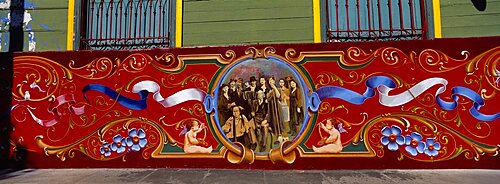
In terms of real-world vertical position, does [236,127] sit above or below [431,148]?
above

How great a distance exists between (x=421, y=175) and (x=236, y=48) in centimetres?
308

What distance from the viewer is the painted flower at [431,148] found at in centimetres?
424

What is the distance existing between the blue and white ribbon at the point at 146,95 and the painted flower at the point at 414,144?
3026mm

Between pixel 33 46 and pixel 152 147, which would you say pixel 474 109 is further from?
pixel 33 46

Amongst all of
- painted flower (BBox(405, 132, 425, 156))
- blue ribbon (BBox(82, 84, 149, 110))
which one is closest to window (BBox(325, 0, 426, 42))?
painted flower (BBox(405, 132, 425, 156))

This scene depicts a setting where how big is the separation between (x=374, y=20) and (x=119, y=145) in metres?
4.50

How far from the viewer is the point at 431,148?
13.9 ft

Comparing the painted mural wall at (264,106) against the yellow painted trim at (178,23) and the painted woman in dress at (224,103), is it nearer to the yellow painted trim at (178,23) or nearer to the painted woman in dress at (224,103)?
the painted woman in dress at (224,103)

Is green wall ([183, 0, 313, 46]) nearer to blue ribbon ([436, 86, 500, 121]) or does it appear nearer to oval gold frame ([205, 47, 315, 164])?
oval gold frame ([205, 47, 315, 164])

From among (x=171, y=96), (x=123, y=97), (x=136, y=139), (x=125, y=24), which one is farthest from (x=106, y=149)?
(x=125, y=24)

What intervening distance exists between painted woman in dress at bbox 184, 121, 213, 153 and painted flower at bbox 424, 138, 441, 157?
309cm

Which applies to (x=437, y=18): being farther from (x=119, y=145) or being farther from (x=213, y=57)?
(x=119, y=145)

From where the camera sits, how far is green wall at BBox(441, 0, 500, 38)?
4.74 m

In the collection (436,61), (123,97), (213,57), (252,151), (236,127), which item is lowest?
(252,151)
